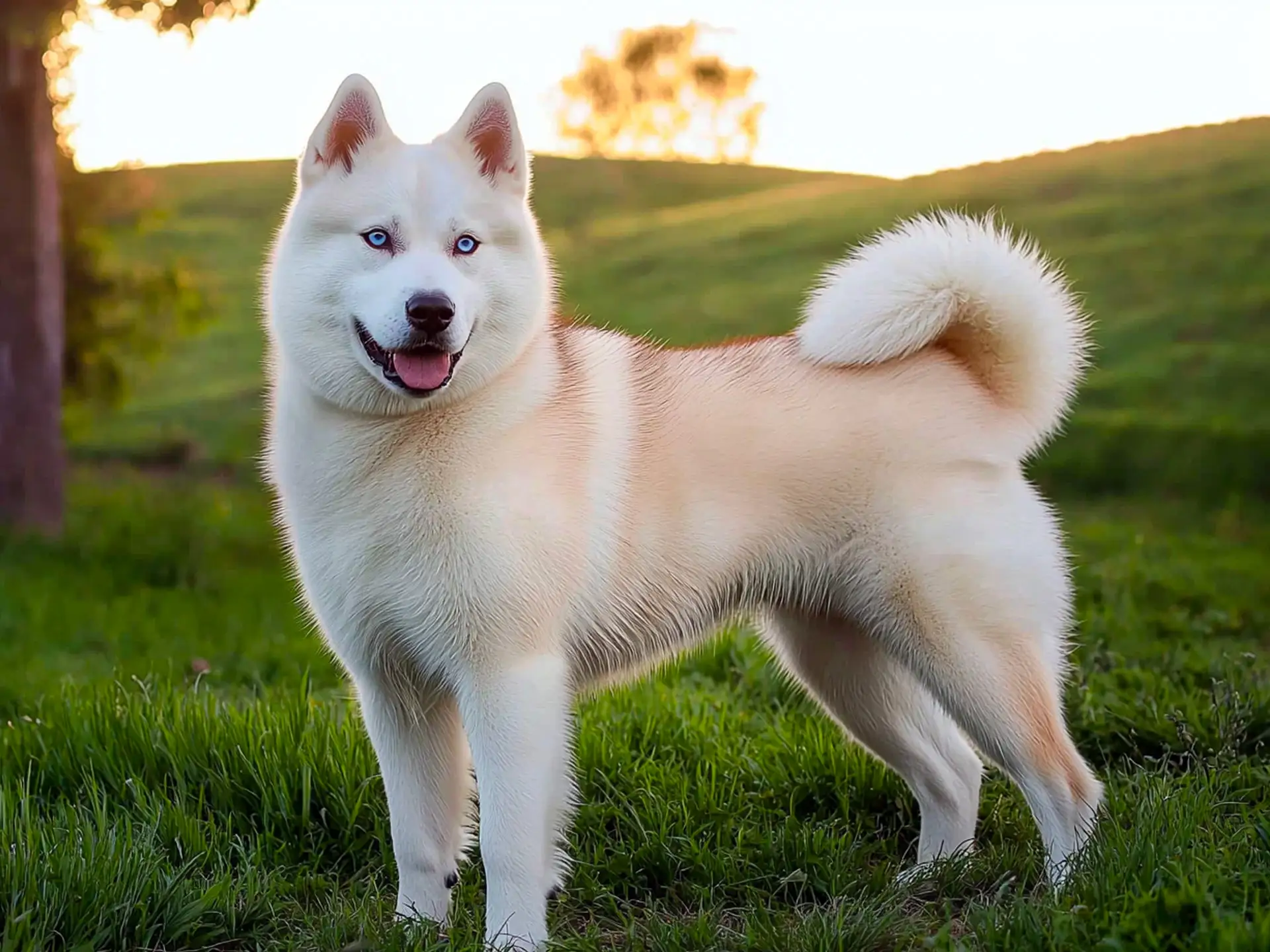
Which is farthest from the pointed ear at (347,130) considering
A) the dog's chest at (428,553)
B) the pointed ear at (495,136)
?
the dog's chest at (428,553)

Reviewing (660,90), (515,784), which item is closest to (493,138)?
(515,784)

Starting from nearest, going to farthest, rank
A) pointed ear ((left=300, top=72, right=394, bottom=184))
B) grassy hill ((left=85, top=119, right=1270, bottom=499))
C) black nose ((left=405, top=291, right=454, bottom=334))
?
black nose ((left=405, top=291, right=454, bottom=334)), pointed ear ((left=300, top=72, right=394, bottom=184)), grassy hill ((left=85, top=119, right=1270, bottom=499))

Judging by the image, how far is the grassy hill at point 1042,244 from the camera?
1232 cm

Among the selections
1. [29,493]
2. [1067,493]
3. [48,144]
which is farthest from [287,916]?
[1067,493]

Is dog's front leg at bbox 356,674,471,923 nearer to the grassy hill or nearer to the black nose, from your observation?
the black nose

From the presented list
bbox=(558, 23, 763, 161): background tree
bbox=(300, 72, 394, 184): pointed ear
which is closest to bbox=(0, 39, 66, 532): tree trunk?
bbox=(300, 72, 394, 184): pointed ear

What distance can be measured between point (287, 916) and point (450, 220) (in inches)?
69.3

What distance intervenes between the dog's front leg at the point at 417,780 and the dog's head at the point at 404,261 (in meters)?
0.74

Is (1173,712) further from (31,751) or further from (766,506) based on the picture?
(31,751)

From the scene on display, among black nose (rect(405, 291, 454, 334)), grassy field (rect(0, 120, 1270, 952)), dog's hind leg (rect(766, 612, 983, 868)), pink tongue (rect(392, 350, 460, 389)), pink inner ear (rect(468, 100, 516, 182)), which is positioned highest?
pink inner ear (rect(468, 100, 516, 182))

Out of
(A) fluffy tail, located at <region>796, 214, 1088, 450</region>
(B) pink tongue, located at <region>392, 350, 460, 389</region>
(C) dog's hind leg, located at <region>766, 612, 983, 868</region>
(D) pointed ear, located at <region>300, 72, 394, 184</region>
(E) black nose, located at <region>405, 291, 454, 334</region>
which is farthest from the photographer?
(C) dog's hind leg, located at <region>766, 612, 983, 868</region>

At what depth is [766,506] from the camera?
3.39 metres

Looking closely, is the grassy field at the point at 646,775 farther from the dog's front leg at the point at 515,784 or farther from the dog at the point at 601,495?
the dog at the point at 601,495

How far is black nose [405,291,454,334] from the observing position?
9.30ft
